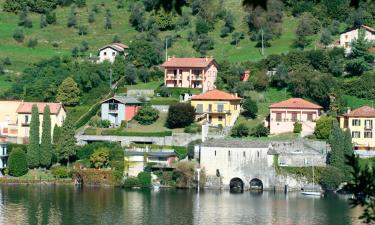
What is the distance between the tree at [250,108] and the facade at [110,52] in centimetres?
1502

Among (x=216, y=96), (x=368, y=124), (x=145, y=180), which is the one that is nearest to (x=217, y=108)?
(x=216, y=96)

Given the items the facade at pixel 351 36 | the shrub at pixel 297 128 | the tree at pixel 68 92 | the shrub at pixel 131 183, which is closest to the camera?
the shrub at pixel 131 183

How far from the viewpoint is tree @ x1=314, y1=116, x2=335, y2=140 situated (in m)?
69.4

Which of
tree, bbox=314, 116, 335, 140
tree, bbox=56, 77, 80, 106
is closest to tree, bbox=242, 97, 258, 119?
tree, bbox=314, 116, 335, 140

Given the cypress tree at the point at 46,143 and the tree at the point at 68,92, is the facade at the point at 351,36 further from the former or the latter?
the cypress tree at the point at 46,143

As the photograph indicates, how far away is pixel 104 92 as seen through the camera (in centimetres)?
7969

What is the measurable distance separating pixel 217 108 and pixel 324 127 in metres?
8.25

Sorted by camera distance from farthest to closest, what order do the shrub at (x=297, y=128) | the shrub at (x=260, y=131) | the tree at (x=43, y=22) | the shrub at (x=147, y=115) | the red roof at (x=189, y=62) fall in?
1. the tree at (x=43, y=22)
2. the red roof at (x=189, y=62)
3. the shrub at (x=147, y=115)
4. the shrub at (x=297, y=128)
5. the shrub at (x=260, y=131)

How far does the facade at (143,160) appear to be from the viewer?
225 feet

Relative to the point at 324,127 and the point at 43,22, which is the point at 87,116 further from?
the point at 43,22

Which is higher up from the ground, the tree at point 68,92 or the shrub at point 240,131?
the tree at point 68,92

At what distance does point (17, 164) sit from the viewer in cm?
6875

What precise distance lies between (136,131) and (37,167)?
280 inches

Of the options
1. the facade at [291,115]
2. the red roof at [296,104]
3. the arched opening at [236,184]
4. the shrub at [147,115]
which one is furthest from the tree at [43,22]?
the arched opening at [236,184]
